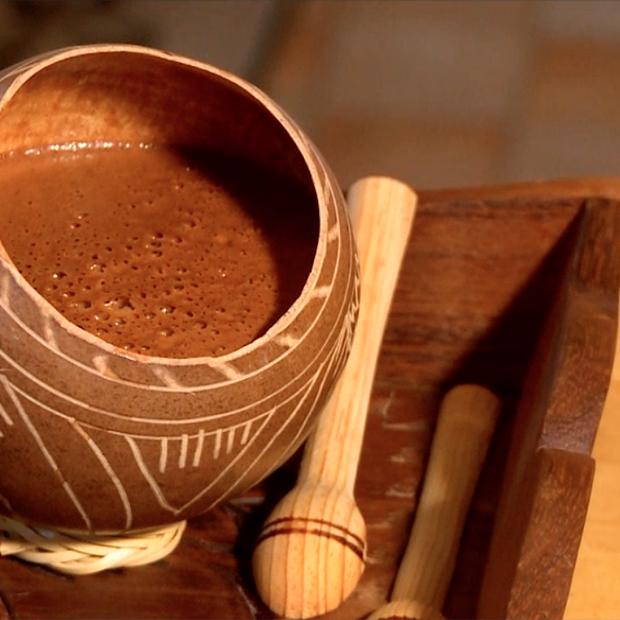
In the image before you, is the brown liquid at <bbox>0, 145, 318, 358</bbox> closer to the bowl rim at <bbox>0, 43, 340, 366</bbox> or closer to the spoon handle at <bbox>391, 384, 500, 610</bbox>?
the bowl rim at <bbox>0, 43, 340, 366</bbox>

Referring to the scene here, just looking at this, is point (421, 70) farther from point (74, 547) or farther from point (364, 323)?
point (74, 547)

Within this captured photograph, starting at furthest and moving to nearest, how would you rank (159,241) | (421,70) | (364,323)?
(421,70) → (364,323) → (159,241)

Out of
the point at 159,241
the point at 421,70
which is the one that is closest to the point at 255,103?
the point at 159,241

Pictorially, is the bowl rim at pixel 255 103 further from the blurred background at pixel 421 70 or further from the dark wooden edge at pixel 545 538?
the blurred background at pixel 421 70

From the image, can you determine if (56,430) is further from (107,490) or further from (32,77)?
(32,77)

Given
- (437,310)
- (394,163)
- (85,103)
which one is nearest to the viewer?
(85,103)

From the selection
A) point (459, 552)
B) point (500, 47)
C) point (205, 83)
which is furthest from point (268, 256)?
point (500, 47)

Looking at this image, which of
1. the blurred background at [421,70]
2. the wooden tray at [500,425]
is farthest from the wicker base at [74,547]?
the blurred background at [421,70]
